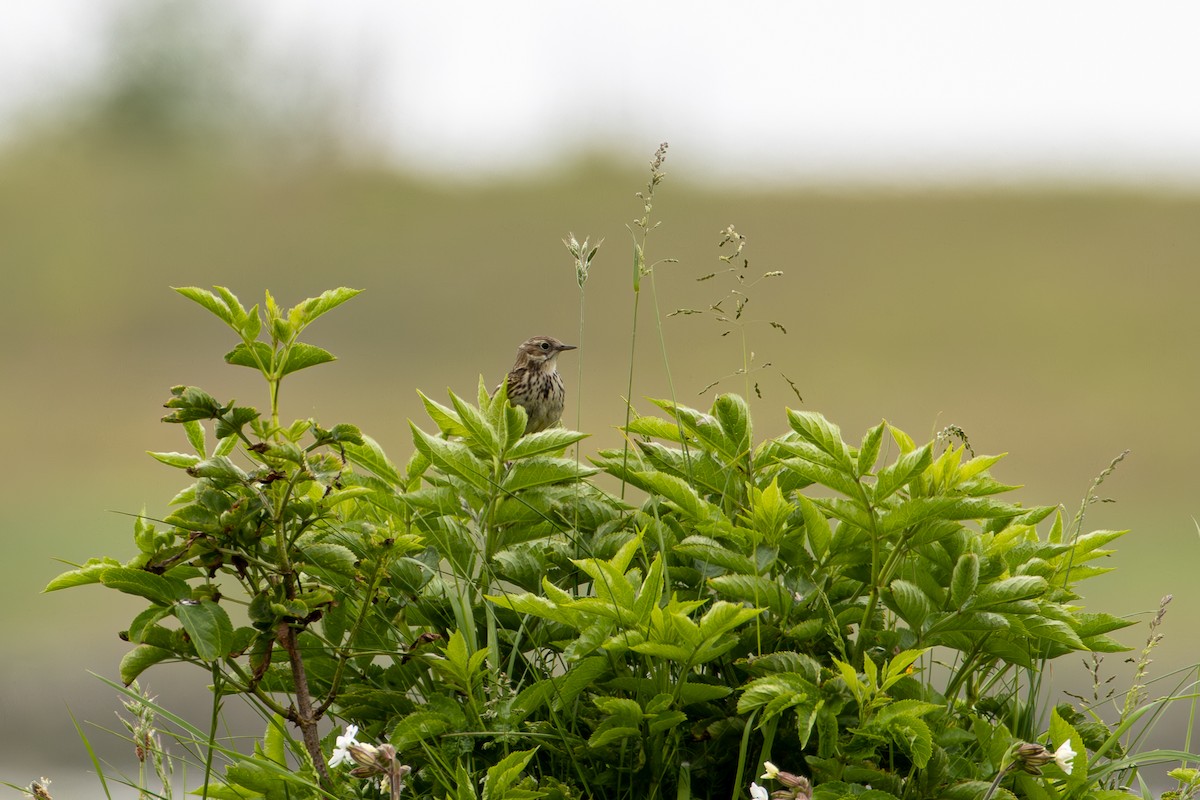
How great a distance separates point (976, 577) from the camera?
149 centimetres

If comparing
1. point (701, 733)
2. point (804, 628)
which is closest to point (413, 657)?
point (701, 733)

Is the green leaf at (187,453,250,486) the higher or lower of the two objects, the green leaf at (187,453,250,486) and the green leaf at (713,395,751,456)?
the lower

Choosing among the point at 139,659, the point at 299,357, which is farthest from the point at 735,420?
the point at 139,659

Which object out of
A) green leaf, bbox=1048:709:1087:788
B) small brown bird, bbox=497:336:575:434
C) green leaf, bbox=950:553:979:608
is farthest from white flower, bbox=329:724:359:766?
small brown bird, bbox=497:336:575:434

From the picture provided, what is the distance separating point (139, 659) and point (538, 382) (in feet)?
9.09

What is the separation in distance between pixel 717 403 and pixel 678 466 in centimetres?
13

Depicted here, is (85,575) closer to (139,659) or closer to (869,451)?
(139,659)

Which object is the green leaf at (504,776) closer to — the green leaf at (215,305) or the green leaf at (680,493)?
the green leaf at (680,493)

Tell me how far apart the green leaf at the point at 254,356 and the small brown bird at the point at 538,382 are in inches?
97.9

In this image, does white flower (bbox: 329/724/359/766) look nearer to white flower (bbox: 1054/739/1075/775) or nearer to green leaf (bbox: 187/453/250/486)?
green leaf (bbox: 187/453/250/486)

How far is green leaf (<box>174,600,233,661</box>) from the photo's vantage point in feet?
4.65

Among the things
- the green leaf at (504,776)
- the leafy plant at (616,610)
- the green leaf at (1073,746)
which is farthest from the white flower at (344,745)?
the green leaf at (1073,746)

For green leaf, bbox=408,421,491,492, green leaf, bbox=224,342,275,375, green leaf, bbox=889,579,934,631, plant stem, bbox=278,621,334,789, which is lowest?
plant stem, bbox=278,621,334,789

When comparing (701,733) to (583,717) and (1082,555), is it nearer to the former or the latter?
(583,717)
